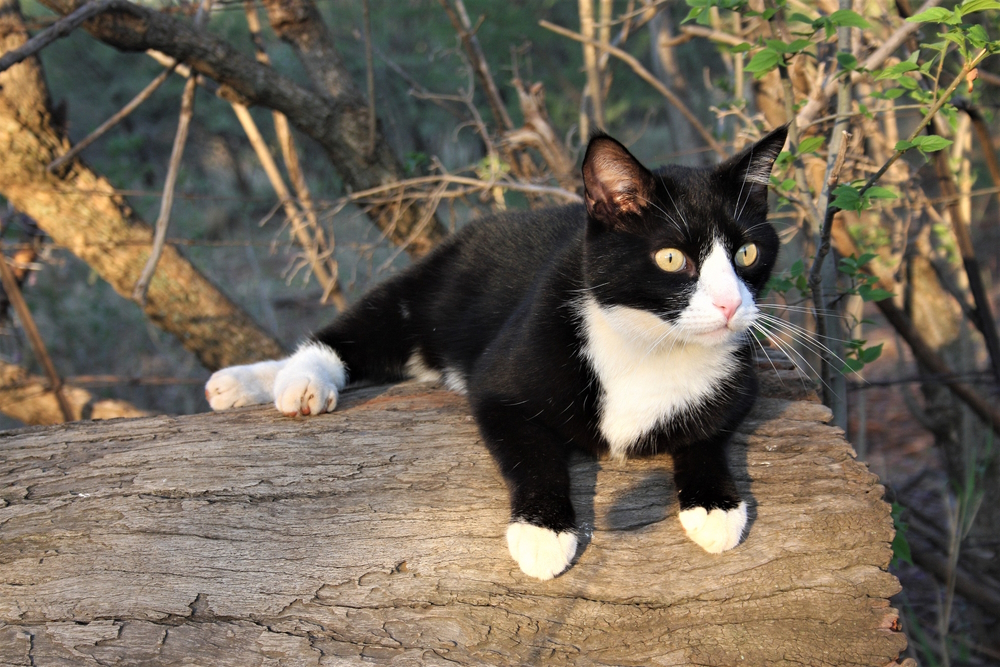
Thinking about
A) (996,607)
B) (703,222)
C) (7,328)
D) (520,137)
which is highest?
(703,222)

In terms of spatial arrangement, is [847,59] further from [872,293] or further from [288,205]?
[288,205]

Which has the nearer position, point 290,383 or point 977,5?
point 977,5

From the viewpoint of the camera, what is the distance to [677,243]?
180 cm

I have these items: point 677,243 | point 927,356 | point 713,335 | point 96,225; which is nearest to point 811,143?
point 677,243

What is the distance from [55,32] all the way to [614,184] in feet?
6.91

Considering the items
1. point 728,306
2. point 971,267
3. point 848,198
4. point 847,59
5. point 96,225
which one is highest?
point 847,59

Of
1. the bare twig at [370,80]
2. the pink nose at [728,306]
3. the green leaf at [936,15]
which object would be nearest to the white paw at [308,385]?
the pink nose at [728,306]

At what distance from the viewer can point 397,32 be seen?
13.0m

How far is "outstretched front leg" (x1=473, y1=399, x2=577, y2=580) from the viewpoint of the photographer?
1.72 metres

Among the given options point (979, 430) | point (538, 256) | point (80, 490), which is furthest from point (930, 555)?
point (80, 490)

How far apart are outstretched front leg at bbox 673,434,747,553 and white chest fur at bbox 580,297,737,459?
14 cm

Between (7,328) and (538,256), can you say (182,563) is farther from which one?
(7,328)

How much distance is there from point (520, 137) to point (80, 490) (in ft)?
8.02

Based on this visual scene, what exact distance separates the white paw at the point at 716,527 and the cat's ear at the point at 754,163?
0.85 m
